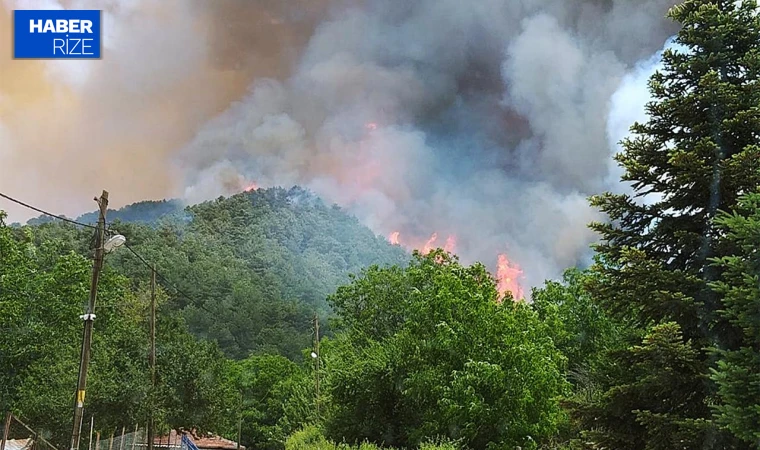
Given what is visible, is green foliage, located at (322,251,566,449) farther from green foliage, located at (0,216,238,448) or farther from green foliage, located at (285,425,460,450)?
green foliage, located at (0,216,238,448)

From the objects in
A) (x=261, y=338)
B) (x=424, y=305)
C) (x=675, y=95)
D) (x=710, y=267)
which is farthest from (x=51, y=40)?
(x=261, y=338)

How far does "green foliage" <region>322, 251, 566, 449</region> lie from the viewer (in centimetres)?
1995

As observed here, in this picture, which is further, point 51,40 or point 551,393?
point 551,393

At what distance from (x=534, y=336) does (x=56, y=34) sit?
58.0 ft

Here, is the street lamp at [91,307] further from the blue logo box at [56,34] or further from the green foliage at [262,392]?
the green foliage at [262,392]

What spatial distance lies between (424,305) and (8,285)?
1825cm

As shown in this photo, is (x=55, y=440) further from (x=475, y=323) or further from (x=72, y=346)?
(x=475, y=323)

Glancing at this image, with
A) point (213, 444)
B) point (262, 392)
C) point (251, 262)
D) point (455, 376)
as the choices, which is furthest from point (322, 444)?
point (251, 262)

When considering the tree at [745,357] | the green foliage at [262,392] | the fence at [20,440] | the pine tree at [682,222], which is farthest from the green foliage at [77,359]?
the tree at [745,357]

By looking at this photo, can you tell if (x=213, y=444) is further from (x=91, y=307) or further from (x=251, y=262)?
(x=91, y=307)

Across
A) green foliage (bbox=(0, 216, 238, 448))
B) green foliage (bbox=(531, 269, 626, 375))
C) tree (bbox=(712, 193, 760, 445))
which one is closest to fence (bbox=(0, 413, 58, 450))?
green foliage (bbox=(0, 216, 238, 448))

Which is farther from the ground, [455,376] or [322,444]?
[455,376]

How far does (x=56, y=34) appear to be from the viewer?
18109 mm

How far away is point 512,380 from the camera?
66.4 ft
